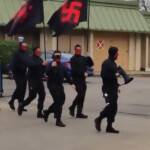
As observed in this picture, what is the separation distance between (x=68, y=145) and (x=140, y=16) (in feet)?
83.1

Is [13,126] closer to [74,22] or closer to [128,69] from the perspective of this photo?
[74,22]

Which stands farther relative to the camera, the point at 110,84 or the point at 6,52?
the point at 6,52

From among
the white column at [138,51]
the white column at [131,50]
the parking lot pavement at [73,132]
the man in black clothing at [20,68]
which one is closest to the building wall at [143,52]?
the white column at [138,51]

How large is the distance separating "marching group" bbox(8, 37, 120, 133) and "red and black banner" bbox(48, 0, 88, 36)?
63 cm

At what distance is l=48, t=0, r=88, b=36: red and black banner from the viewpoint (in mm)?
10852

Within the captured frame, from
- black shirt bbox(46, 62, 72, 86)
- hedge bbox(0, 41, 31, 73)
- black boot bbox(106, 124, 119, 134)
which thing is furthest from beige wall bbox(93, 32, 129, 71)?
black boot bbox(106, 124, 119, 134)

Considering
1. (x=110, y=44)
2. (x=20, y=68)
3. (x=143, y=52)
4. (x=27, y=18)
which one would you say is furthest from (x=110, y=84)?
(x=143, y=52)

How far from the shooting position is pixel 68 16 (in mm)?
10898

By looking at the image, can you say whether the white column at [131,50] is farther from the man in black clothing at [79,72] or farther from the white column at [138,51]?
the man in black clothing at [79,72]

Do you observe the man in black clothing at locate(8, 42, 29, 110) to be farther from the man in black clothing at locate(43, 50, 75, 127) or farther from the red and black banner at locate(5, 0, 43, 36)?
the man in black clothing at locate(43, 50, 75, 127)

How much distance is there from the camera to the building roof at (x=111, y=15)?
28578 millimetres

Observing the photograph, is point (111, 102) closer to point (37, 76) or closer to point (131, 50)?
point (37, 76)

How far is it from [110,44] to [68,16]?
→ 809 inches

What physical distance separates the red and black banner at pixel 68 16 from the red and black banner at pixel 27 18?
569mm
